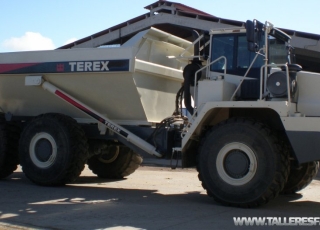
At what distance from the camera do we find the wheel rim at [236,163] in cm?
805

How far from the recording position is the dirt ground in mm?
6918

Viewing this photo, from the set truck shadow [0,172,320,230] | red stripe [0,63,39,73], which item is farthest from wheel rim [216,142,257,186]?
red stripe [0,63,39,73]

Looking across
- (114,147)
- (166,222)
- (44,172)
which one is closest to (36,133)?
(44,172)

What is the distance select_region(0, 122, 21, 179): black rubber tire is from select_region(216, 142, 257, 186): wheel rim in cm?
489

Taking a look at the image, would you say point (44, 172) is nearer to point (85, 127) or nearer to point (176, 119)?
point (85, 127)

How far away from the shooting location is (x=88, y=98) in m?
10.4

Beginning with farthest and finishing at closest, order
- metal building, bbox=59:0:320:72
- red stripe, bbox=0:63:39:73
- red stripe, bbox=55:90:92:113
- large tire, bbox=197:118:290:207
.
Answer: metal building, bbox=59:0:320:72
red stripe, bbox=0:63:39:73
red stripe, bbox=55:90:92:113
large tire, bbox=197:118:290:207

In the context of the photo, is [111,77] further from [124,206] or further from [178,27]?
[178,27]

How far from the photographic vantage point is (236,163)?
817 centimetres

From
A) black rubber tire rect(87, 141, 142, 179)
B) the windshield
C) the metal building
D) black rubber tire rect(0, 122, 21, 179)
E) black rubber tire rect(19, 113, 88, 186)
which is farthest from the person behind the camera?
the metal building

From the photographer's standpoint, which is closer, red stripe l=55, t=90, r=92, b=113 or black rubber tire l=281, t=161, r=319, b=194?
black rubber tire l=281, t=161, r=319, b=194

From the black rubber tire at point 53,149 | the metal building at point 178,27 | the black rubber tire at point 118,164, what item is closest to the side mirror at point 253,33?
the black rubber tire at point 53,149

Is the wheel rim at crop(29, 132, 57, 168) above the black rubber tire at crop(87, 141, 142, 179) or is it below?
above

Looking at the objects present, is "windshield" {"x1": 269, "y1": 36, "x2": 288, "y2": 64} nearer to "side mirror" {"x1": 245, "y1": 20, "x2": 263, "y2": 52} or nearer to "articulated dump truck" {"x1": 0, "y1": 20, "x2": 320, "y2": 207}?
"articulated dump truck" {"x1": 0, "y1": 20, "x2": 320, "y2": 207}
